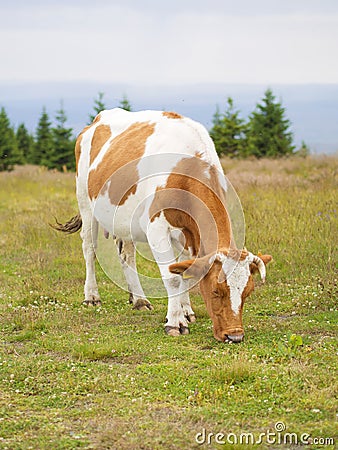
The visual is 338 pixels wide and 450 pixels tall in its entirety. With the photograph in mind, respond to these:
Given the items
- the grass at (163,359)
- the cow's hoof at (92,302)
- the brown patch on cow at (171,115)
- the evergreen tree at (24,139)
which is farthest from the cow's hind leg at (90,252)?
the evergreen tree at (24,139)

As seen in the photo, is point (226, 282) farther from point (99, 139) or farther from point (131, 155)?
point (99, 139)

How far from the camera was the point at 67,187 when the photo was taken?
22781 millimetres

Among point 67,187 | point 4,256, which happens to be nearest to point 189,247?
point 4,256

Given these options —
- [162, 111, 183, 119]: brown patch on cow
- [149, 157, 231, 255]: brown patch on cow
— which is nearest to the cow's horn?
[149, 157, 231, 255]: brown patch on cow

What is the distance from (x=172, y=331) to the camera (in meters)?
7.75

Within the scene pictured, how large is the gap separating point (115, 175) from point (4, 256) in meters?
4.62

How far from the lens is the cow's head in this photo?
6867 millimetres

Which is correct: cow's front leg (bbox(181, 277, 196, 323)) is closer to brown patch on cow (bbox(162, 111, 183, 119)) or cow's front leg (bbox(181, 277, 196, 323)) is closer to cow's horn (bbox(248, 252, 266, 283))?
cow's horn (bbox(248, 252, 266, 283))

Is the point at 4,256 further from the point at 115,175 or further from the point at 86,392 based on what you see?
the point at 86,392

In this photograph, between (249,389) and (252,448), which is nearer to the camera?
(252,448)

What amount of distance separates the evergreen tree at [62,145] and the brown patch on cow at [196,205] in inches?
1211

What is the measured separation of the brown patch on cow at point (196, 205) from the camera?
741 centimetres

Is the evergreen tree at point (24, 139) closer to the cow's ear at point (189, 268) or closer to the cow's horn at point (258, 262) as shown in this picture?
the cow's ear at point (189, 268)

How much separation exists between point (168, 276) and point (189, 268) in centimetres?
84
